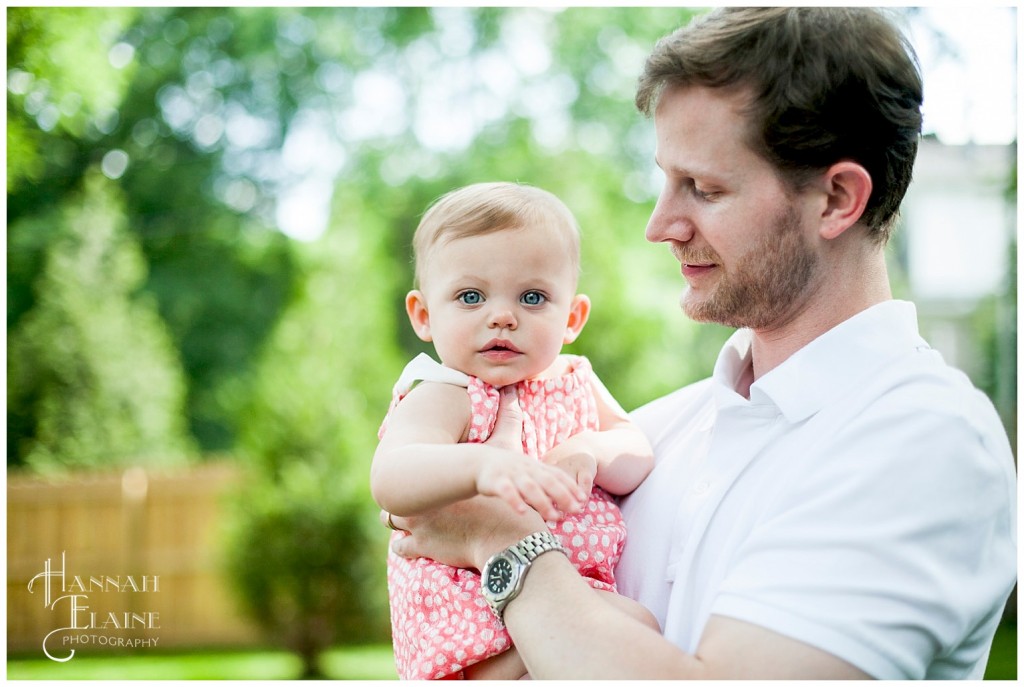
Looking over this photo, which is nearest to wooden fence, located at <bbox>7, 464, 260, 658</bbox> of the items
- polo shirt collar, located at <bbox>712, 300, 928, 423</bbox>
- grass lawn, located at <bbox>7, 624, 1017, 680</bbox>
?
grass lawn, located at <bbox>7, 624, 1017, 680</bbox>

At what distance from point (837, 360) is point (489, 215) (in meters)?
0.71

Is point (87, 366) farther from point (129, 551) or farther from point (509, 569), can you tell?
point (509, 569)

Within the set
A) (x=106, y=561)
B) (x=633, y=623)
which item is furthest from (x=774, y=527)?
(x=106, y=561)

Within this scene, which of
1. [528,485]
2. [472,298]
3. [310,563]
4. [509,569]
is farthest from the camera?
[310,563]

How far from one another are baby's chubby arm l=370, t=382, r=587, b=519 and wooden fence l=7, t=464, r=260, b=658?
9084 millimetres

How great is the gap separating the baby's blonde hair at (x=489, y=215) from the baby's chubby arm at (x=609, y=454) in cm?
35

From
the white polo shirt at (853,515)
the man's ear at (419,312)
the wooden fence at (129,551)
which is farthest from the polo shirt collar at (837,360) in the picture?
the wooden fence at (129,551)

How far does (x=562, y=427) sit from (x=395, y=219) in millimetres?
12858

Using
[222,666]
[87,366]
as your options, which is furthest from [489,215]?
[87,366]

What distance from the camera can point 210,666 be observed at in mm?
9656

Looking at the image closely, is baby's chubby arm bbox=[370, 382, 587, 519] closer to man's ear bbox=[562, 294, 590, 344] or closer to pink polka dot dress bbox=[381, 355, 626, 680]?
pink polka dot dress bbox=[381, 355, 626, 680]

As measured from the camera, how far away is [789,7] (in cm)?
188

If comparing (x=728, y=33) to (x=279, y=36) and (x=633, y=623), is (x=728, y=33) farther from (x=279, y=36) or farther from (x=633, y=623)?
(x=279, y=36)

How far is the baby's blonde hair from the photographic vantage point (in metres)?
1.92
